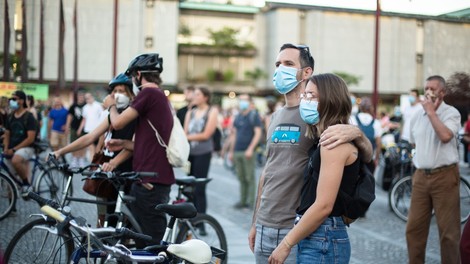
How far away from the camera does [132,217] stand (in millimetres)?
5816

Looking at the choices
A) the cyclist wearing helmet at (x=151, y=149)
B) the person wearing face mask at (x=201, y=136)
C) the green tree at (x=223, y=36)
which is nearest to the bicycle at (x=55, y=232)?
the cyclist wearing helmet at (x=151, y=149)

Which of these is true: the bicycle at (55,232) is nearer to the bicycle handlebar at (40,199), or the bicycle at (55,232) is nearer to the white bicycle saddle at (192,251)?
the bicycle handlebar at (40,199)

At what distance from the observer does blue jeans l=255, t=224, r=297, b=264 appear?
13.4ft

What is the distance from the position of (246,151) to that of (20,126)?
3.73 meters

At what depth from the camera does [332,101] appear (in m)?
3.77

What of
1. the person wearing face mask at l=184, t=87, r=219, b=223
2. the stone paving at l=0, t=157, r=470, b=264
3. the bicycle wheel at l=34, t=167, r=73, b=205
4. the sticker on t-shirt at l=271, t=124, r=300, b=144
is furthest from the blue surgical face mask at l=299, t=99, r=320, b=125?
the bicycle wheel at l=34, t=167, r=73, b=205

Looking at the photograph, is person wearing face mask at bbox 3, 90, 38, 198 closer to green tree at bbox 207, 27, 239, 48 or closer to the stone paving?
the stone paving

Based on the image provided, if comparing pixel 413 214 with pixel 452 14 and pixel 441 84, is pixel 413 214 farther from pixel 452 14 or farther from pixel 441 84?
pixel 452 14

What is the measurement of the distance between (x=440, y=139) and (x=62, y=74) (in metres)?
9.34

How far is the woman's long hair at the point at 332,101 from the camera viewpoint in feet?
12.4

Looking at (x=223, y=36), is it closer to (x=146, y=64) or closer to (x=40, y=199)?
(x=146, y=64)

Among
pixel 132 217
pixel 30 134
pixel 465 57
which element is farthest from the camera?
pixel 30 134

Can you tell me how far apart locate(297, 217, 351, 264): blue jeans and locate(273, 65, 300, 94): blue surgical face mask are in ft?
3.16

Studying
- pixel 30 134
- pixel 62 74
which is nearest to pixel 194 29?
pixel 62 74
